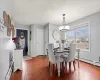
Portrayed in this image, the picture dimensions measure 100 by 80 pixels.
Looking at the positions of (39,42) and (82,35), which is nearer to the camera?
(82,35)

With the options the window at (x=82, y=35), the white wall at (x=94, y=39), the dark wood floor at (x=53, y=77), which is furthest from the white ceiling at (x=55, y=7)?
the dark wood floor at (x=53, y=77)

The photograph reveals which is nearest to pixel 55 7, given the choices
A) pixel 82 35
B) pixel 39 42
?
pixel 82 35

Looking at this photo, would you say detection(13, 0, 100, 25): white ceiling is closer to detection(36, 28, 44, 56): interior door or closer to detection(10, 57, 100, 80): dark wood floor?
detection(10, 57, 100, 80): dark wood floor

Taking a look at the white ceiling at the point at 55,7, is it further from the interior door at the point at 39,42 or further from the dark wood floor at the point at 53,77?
the interior door at the point at 39,42

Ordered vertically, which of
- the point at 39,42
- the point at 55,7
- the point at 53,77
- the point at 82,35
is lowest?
the point at 53,77

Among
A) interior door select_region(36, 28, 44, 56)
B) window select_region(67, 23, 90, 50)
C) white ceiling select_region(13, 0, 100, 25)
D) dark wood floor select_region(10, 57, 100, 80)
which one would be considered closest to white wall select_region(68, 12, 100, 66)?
window select_region(67, 23, 90, 50)

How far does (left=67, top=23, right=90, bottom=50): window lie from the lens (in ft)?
14.1

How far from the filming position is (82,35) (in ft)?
15.2

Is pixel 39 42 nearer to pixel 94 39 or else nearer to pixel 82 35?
pixel 82 35

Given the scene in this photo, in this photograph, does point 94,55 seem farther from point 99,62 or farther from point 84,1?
point 84,1

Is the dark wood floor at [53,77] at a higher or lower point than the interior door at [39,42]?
lower

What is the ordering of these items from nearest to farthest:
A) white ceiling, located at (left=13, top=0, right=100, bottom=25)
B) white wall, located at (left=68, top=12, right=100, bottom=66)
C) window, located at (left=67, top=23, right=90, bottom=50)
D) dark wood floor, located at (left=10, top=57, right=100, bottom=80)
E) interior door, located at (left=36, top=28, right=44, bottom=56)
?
dark wood floor, located at (left=10, top=57, right=100, bottom=80) < white ceiling, located at (left=13, top=0, right=100, bottom=25) < white wall, located at (left=68, top=12, right=100, bottom=66) < window, located at (left=67, top=23, right=90, bottom=50) < interior door, located at (left=36, top=28, right=44, bottom=56)

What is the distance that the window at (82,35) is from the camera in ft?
14.1

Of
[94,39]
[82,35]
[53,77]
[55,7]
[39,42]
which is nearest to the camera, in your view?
[53,77]
